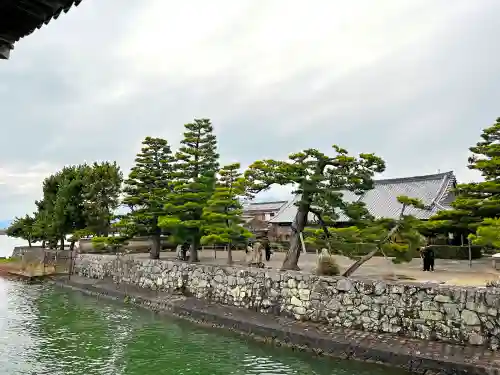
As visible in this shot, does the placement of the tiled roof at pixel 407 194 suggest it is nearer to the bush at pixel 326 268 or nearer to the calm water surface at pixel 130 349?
the bush at pixel 326 268

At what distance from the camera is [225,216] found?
15.0m

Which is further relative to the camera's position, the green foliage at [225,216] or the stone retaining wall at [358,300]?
the green foliage at [225,216]

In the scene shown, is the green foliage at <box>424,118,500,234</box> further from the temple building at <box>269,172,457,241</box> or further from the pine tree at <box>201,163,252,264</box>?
the temple building at <box>269,172,457,241</box>

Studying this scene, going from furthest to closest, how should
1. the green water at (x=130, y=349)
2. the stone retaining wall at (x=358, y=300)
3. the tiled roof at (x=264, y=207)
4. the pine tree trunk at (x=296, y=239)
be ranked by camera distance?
1. the tiled roof at (x=264, y=207)
2. the pine tree trunk at (x=296, y=239)
3. the green water at (x=130, y=349)
4. the stone retaining wall at (x=358, y=300)

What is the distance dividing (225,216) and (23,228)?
29729mm

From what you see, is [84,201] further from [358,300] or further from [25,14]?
[25,14]

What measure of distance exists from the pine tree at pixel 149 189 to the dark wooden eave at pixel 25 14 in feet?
51.3

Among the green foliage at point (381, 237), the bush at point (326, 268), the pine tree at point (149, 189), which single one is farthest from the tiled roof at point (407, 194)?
the bush at point (326, 268)

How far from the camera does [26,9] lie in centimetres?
370

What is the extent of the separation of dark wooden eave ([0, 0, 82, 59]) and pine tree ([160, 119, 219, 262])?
1216 cm

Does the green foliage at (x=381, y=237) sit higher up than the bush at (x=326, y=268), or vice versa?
the green foliage at (x=381, y=237)

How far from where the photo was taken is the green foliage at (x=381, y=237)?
1149 cm

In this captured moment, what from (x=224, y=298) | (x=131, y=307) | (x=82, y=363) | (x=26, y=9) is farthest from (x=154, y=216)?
(x=26, y=9)

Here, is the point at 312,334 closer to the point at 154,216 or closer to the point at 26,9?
the point at 26,9
